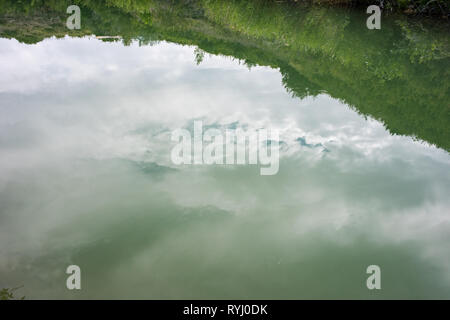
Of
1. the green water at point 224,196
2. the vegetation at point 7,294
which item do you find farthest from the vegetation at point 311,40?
the vegetation at point 7,294

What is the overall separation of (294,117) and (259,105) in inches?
29.7

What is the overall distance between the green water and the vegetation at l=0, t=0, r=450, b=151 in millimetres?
107

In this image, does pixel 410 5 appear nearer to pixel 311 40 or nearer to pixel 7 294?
pixel 311 40

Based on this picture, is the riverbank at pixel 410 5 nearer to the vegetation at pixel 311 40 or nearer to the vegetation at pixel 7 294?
the vegetation at pixel 311 40

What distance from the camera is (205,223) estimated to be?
11.8ft

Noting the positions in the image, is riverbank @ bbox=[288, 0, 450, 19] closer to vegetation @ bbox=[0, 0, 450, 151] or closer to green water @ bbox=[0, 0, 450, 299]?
vegetation @ bbox=[0, 0, 450, 151]

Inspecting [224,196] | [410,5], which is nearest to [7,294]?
[224,196]

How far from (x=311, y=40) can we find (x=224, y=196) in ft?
30.5

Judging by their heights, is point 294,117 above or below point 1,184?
above

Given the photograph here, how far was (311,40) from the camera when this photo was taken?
1152 centimetres
